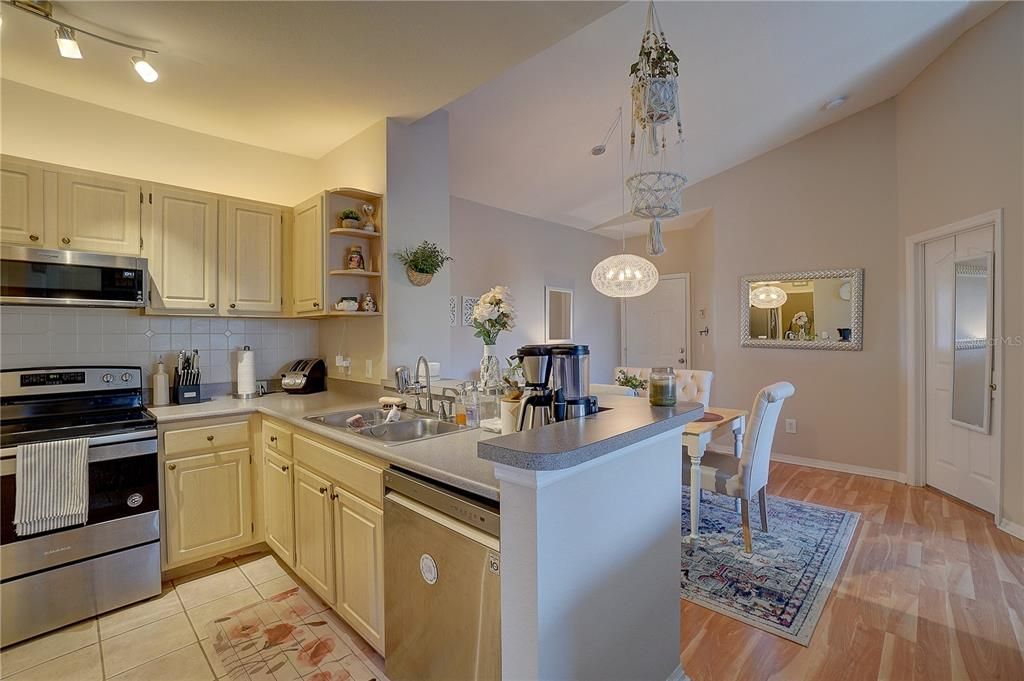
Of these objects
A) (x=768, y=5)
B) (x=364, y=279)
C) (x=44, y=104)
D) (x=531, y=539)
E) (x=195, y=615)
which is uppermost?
(x=768, y=5)

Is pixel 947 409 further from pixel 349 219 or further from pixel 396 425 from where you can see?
pixel 349 219

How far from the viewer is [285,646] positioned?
1.93 metres

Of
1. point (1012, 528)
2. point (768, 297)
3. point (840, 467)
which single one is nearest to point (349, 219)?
point (768, 297)

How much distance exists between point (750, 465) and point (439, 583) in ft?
6.66

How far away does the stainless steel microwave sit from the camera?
2158 mm

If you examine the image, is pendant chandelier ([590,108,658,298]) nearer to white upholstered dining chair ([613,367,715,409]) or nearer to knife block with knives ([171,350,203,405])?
white upholstered dining chair ([613,367,715,409])

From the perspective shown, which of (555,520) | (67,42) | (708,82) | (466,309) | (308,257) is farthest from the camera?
(466,309)

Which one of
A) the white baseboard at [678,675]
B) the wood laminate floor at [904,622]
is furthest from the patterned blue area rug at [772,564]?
the white baseboard at [678,675]

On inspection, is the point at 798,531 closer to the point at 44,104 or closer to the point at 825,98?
the point at 825,98

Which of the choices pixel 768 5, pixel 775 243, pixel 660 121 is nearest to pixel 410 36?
pixel 660 121

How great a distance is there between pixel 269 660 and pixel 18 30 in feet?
9.57

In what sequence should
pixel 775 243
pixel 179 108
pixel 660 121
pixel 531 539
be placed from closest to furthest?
pixel 531 539
pixel 660 121
pixel 179 108
pixel 775 243

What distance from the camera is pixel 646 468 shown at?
152 centimetres

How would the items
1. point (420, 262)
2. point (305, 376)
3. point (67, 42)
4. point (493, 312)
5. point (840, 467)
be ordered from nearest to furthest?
point (67, 42)
point (493, 312)
point (420, 262)
point (305, 376)
point (840, 467)
